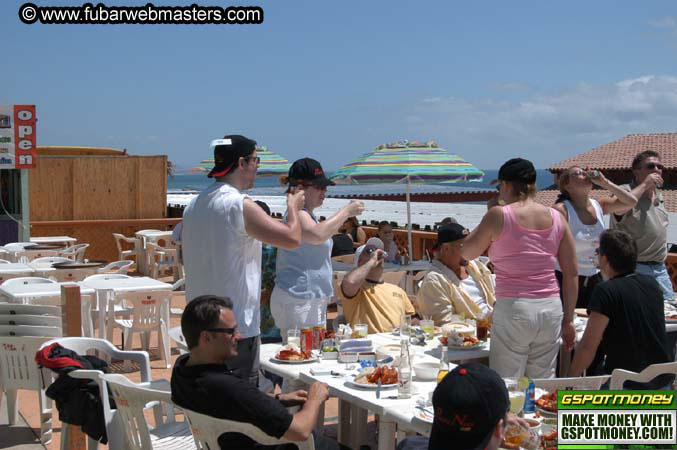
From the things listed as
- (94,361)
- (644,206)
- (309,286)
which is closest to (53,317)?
(94,361)

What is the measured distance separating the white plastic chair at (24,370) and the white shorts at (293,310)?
1.53m

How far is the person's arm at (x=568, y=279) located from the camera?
405 cm

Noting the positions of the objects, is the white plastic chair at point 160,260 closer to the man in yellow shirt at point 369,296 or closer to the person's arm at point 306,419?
the man in yellow shirt at point 369,296

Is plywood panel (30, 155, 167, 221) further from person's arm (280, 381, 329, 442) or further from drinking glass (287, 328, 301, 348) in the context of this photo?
person's arm (280, 381, 329, 442)

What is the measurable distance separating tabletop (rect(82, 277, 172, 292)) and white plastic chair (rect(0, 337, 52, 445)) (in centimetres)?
209

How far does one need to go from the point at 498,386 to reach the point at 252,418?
3.41 feet

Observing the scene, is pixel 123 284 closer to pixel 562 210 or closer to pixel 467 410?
pixel 562 210

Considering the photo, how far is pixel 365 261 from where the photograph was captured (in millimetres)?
5047

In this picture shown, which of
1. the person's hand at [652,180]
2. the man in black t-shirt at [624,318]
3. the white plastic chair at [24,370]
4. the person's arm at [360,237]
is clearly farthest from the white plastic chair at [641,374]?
the person's arm at [360,237]

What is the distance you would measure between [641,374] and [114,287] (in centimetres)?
501

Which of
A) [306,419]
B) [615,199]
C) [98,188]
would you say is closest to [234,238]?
[306,419]

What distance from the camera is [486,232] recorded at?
3934mm

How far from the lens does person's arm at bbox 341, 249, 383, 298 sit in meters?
4.91

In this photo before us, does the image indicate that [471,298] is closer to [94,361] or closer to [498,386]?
[94,361]
